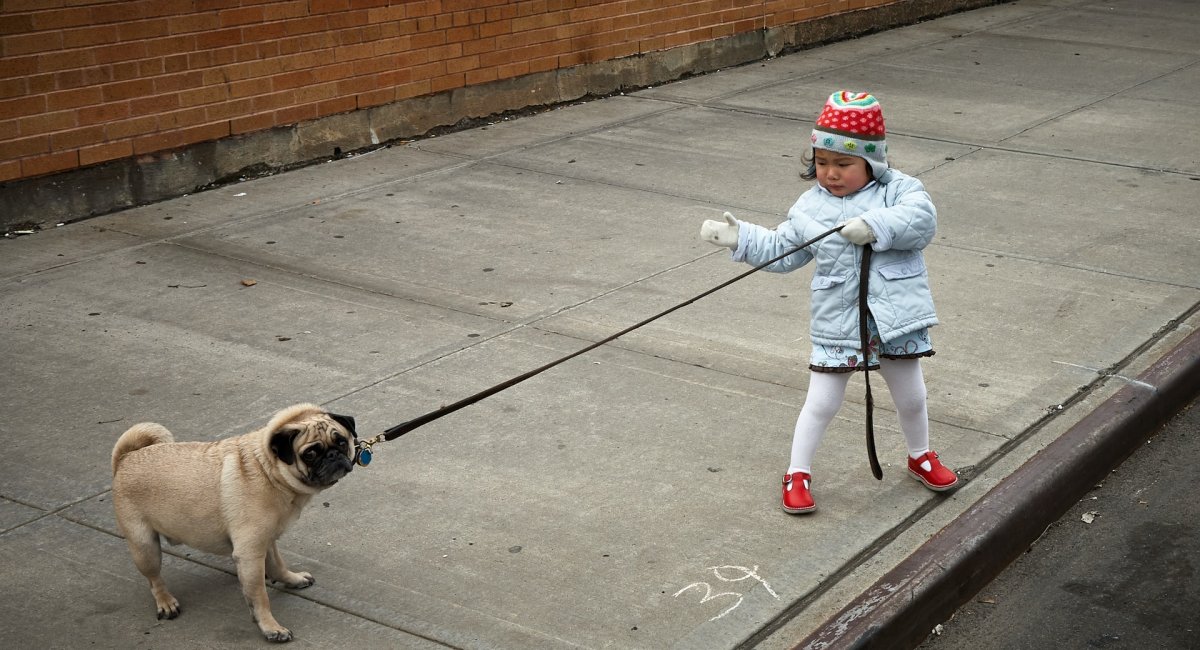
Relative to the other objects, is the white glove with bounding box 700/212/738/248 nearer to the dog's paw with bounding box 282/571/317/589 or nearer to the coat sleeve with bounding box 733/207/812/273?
the coat sleeve with bounding box 733/207/812/273

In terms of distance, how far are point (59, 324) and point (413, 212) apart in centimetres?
229

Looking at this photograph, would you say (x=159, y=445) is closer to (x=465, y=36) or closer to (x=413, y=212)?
(x=413, y=212)

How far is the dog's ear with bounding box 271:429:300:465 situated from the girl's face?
1.90m

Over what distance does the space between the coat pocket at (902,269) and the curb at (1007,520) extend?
32.4 inches

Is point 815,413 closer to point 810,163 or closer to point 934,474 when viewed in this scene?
point 934,474

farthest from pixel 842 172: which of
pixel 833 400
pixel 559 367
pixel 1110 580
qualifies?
pixel 559 367

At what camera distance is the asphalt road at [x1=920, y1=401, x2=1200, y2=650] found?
4047 millimetres

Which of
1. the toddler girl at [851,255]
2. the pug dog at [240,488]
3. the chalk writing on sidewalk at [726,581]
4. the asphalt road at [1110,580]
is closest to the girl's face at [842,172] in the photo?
the toddler girl at [851,255]

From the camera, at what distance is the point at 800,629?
3.76m

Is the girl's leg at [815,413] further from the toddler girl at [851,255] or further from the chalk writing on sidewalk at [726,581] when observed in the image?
the chalk writing on sidewalk at [726,581]

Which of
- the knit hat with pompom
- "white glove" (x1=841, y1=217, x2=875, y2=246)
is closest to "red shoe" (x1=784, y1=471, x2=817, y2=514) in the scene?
"white glove" (x1=841, y1=217, x2=875, y2=246)

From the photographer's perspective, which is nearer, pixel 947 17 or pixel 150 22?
pixel 150 22

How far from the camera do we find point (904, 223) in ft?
13.6

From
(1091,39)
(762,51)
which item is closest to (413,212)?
(762,51)
